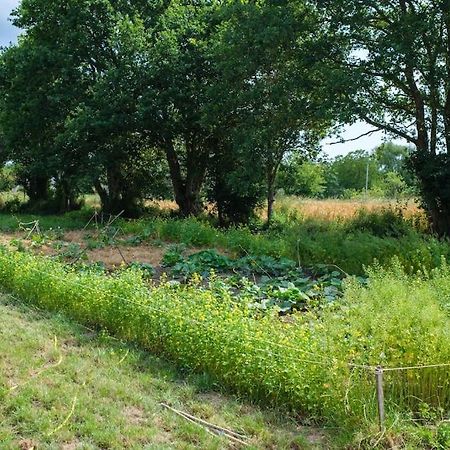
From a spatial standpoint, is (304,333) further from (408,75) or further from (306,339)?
(408,75)

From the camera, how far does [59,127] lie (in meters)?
18.4

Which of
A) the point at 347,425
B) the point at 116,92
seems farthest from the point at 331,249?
the point at 116,92

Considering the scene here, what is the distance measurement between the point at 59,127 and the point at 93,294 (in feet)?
47.0

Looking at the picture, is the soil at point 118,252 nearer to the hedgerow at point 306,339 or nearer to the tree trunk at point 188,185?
the hedgerow at point 306,339

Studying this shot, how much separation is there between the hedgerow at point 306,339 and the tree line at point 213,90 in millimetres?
7987

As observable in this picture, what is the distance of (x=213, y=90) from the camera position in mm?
Answer: 13820

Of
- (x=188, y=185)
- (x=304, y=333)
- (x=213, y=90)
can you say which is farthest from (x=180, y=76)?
(x=304, y=333)

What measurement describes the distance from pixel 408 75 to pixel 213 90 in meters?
4.83

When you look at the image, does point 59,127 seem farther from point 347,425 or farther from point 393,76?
point 347,425

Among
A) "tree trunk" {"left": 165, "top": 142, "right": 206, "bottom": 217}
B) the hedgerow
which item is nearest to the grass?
the hedgerow

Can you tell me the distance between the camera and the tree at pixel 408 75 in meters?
11.1

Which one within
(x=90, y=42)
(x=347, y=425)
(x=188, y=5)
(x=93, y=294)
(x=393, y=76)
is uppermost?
(x=188, y=5)

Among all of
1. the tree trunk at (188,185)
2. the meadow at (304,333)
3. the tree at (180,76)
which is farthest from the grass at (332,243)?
the tree trunk at (188,185)

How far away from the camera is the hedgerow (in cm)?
331
